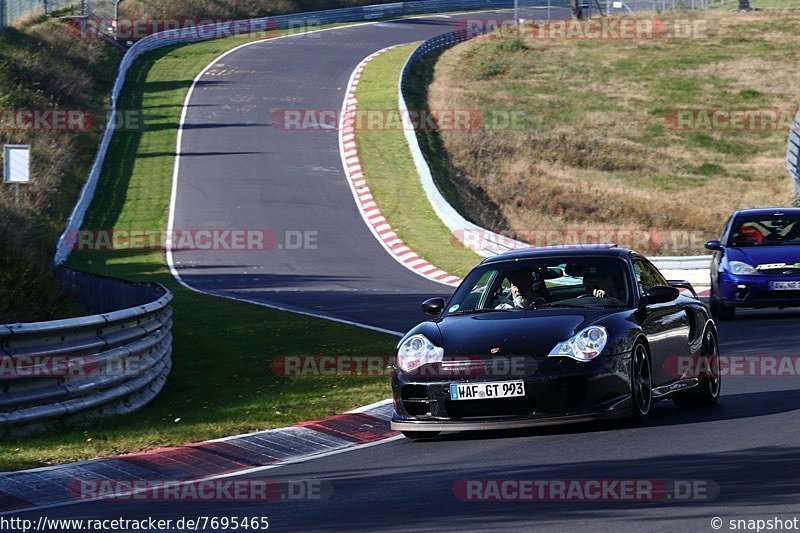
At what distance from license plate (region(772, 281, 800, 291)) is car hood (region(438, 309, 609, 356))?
9.39m

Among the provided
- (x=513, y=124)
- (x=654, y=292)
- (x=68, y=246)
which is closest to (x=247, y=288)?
(x=68, y=246)

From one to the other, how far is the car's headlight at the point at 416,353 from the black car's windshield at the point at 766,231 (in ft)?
36.2

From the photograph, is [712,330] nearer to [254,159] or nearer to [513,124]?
[254,159]

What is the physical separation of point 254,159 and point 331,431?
3303 cm

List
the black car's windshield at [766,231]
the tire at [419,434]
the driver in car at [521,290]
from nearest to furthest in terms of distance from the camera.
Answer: the tire at [419,434] → the driver in car at [521,290] → the black car's windshield at [766,231]

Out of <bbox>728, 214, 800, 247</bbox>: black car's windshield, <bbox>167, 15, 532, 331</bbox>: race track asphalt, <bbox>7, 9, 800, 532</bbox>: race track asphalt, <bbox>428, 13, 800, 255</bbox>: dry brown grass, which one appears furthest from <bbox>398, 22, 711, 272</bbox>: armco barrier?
<bbox>728, 214, 800, 247</bbox>: black car's windshield

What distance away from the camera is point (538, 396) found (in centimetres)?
957

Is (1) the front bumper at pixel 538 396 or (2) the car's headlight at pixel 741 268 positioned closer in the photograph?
(1) the front bumper at pixel 538 396

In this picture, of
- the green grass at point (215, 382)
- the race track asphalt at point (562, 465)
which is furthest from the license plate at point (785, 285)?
the green grass at point (215, 382)

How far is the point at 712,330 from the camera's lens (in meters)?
12.1

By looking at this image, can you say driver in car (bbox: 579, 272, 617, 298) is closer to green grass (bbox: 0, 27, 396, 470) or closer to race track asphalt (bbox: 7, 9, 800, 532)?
race track asphalt (bbox: 7, 9, 800, 532)

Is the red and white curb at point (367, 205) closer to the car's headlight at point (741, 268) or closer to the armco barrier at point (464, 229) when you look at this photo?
the armco barrier at point (464, 229)

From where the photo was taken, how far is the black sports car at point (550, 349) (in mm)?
9617

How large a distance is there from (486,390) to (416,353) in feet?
2.41
